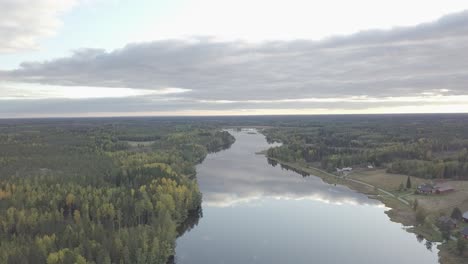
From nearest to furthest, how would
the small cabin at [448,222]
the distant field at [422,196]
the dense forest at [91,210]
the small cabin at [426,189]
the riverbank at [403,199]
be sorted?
the dense forest at [91,210] < the riverbank at [403,199] < the small cabin at [448,222] < the distant field at [422,196] < the small cabin at [426,189]

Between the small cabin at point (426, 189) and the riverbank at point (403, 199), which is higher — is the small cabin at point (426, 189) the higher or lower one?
the higher one

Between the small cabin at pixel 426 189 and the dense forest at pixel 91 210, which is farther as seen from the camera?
the small cabin at pixel 426 189

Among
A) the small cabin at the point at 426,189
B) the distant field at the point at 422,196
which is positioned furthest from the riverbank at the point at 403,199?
the small cabin at the point at 426,189

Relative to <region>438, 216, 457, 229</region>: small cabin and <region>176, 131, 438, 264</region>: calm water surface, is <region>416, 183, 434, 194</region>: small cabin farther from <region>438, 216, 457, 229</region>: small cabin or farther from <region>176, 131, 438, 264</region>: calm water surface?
<region>438, 216, 457, 229</region>: small cabin

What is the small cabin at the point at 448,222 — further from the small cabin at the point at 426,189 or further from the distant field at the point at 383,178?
the distant field at the point at 383,178

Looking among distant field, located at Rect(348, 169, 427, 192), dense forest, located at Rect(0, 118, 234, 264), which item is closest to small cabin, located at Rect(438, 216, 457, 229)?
distant field, located at Rect(348, 169, 427, 192)

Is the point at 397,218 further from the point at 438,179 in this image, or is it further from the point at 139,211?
the point at 139,211
